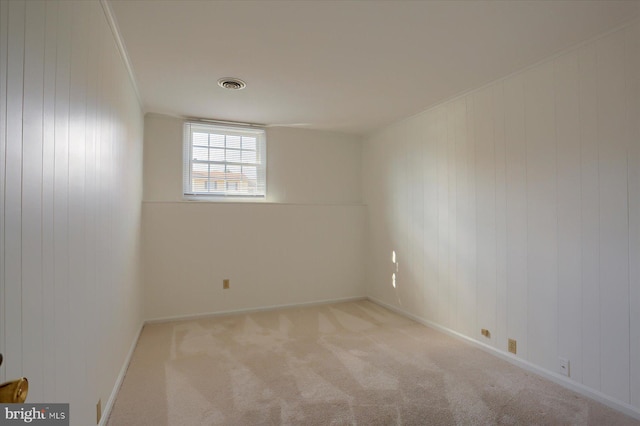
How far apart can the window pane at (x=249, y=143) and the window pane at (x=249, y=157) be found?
0.07 meters

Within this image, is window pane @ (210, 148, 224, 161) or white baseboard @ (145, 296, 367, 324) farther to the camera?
window pane @ (210, 148, 224, 161)

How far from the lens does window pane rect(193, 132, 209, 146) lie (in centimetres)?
408

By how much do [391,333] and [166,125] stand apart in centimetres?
362

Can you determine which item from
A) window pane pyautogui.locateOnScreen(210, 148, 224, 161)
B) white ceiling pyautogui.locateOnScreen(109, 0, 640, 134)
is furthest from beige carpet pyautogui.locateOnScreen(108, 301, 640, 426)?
white ceiling pyautogui.locateOnScreen(109, 0, 640, 134)

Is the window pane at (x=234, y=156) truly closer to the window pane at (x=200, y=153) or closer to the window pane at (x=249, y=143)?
the window pane at (x=249, y=143)

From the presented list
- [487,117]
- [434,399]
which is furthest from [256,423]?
[487,117]

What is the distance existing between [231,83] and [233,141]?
1.44m

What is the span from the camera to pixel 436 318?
11.5 feet

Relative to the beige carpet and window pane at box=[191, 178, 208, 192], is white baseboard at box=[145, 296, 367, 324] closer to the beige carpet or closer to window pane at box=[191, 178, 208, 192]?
the beige carpet

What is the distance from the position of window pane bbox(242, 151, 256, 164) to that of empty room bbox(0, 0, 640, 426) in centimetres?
29

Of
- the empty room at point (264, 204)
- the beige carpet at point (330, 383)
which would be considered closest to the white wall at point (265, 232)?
the empty room at point (264, 204)

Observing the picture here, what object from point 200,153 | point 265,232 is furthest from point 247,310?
point 200,153

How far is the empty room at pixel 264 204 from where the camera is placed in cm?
121

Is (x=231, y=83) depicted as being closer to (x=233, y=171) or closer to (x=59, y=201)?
(x=233, y=171)
